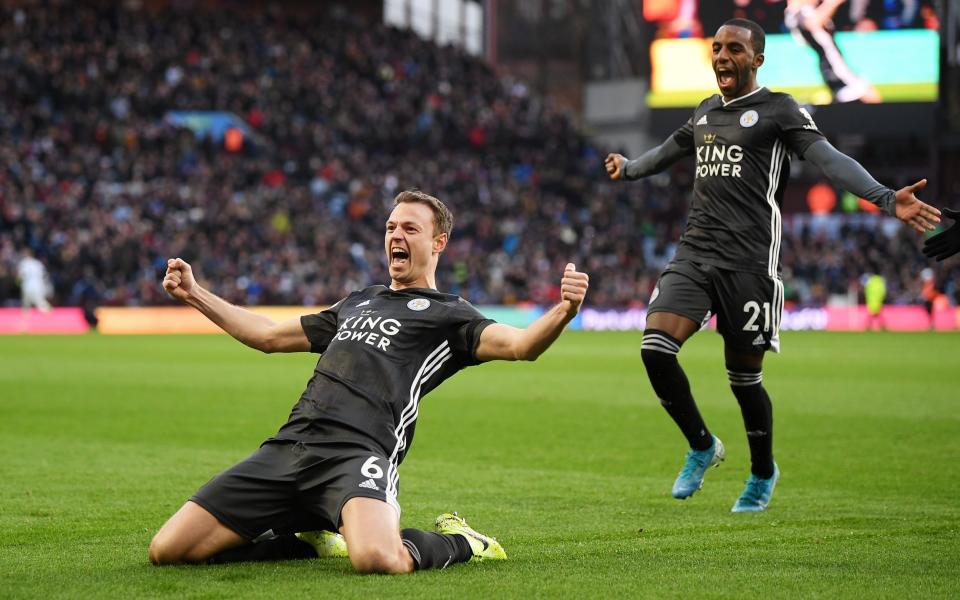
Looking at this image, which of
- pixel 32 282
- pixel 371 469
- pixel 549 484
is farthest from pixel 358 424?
pixel 32 282

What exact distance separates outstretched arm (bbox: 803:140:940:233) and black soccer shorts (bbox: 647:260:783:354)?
76 cm

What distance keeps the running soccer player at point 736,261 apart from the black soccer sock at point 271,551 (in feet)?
7.52

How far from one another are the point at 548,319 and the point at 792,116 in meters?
2.72

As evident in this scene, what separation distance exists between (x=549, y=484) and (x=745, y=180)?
2.38m

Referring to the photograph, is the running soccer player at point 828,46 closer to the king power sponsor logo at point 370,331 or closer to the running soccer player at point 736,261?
the running soccer player at point 736,261

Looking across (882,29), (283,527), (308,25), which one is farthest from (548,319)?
(308,25)

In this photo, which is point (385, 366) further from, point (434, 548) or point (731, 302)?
point (731, 302)

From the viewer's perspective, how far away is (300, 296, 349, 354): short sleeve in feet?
19.8

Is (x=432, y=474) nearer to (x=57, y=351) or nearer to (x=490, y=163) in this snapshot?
(x=57, y=351)

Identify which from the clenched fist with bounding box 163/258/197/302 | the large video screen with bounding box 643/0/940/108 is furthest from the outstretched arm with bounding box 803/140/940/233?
the large video screen with bounding box 643/0/940/108

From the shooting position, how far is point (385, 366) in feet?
18.6

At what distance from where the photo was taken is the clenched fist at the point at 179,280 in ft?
19.0

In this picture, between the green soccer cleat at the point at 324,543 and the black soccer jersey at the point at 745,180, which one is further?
the black soccer jersey at the point at 745,180

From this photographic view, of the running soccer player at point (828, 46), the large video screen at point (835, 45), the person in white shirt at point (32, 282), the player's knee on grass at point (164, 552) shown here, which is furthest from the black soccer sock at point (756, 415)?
the person in white shirt at point (32, 282)
